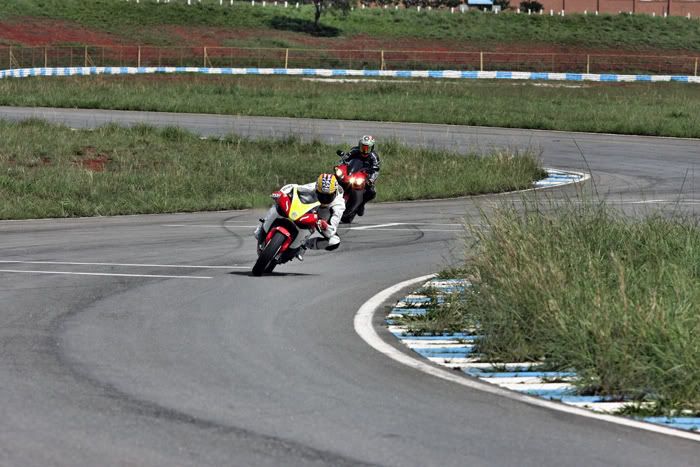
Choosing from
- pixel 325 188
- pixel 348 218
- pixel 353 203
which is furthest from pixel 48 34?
pixel 325 188

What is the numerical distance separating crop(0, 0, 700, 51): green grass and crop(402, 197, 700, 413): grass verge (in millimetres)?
82820

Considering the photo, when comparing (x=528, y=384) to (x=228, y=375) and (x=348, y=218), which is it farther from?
(x=348, y=218)

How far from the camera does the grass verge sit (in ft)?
27.9

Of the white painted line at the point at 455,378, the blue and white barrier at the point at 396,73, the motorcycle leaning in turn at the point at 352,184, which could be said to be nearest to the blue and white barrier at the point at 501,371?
the white painted line at the point at 455,378

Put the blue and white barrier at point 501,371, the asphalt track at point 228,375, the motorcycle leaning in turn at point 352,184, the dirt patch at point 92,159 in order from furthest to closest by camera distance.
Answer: the dirt patch at point 92,159 < the motorcycle leaning in turn at point 352,184 < the blue and white barrier at point 501,371 < the asphalt track at point 228,375

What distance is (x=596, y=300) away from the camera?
369 inches

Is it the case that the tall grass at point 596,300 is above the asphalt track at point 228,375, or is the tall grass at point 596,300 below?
above

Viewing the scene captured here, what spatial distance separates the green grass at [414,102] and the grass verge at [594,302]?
28512mm

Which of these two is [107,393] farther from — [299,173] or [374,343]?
[299,173]

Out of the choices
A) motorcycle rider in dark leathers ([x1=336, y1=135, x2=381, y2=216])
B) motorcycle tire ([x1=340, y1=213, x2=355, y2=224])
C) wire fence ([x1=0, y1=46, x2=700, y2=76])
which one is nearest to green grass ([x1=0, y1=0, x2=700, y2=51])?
wire fence ([x1=0, y1=46, x2=700, y2=76])

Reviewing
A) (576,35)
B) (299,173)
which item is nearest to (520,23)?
(576,35)

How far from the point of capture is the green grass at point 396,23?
98.2 m

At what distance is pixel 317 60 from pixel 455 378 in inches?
3026

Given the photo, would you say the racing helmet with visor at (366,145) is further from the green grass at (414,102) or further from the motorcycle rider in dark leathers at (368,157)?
the green grass at (414,102)
